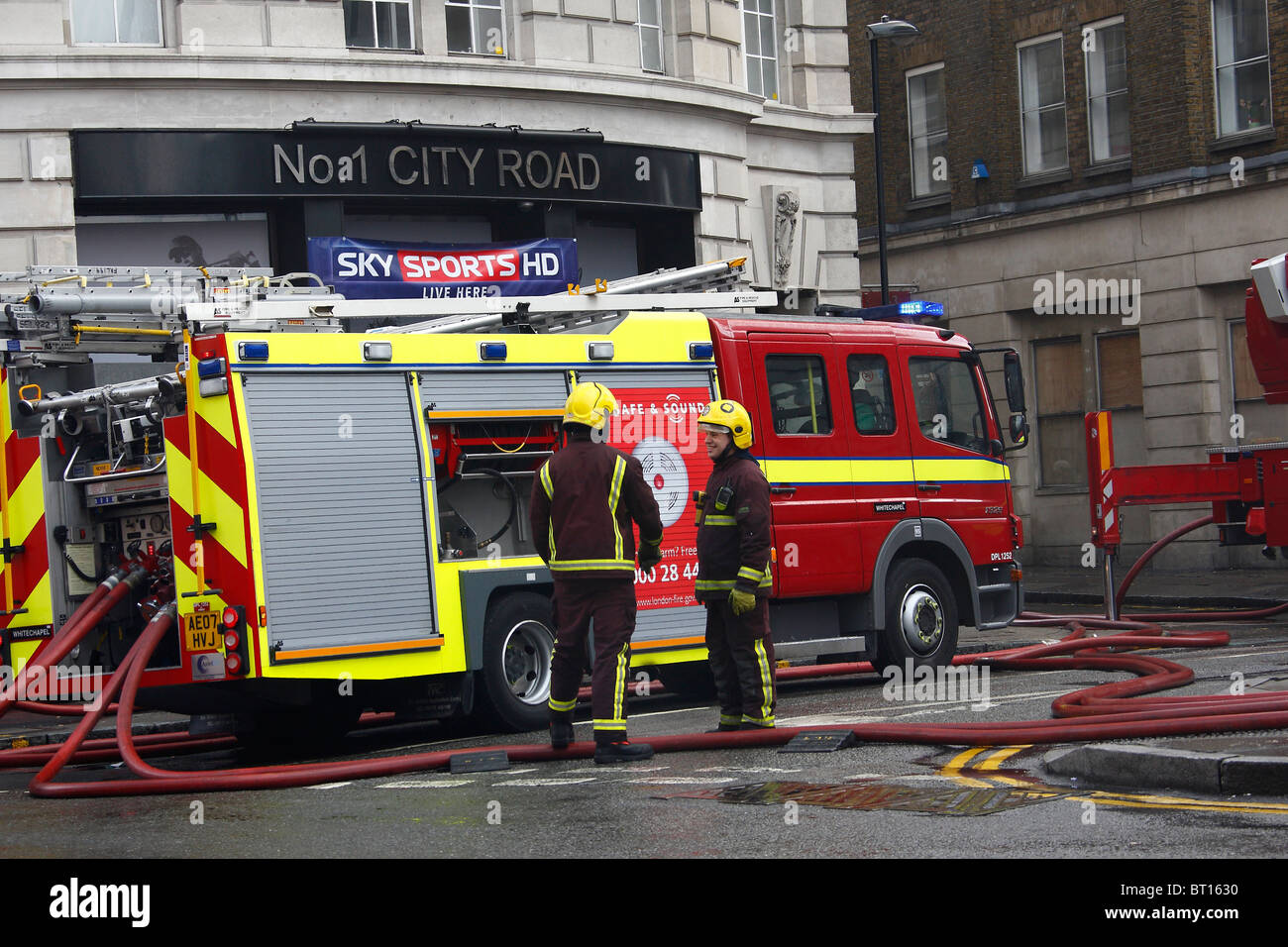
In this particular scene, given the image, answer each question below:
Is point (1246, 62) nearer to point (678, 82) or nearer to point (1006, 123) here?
point (1006, 123)

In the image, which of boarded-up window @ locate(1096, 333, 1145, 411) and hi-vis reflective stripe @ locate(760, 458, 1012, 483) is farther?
boarded-up window @ locate(1096, 333, 1145, 411)

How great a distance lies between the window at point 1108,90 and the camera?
1046 inches

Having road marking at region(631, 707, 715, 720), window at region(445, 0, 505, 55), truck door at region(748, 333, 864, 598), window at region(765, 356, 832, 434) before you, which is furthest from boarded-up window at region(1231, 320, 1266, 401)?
road marking at region(631, 707, 715, 720)

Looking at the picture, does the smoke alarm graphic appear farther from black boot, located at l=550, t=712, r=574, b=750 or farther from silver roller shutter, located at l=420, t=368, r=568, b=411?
black boot, located at l=550, t=712, r=574, b=750

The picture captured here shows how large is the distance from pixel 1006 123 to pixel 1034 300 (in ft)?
9.64

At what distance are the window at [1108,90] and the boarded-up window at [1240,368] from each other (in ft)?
10.4

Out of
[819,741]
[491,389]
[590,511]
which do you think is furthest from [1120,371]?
[819,741]

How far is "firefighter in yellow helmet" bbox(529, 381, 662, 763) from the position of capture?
31.4ft

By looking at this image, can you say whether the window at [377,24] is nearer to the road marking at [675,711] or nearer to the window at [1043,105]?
the road marking at [675,711]

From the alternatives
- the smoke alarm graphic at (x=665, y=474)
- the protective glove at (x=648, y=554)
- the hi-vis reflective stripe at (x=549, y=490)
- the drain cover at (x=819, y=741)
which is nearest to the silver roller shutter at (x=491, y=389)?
the smoke alarm graphic at (x=665, y=474)

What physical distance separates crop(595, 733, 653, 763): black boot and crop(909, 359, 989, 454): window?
525 cm

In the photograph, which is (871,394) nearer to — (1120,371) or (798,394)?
(798,394)

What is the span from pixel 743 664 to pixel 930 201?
20727mm

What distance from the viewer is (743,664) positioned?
32.5 ft
